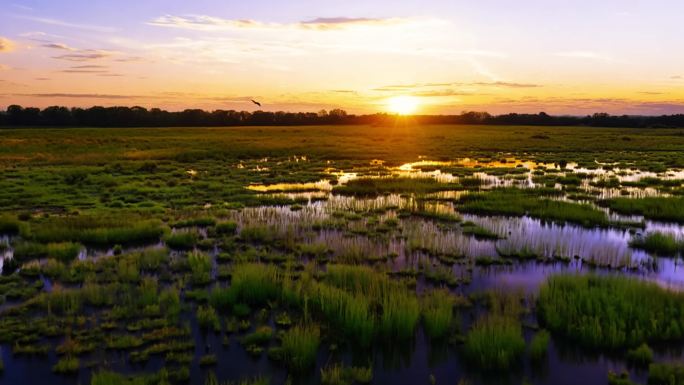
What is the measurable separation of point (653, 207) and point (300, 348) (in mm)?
20956

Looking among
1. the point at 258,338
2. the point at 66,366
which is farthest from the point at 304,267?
the point at 66,366

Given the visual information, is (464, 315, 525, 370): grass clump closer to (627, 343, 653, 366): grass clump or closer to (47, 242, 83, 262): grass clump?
(627, 343, 653, 366): grass clump

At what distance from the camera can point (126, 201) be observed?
2670 cm

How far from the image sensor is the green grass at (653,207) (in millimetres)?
21641

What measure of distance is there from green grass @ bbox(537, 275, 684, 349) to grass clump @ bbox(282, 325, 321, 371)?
518 centimetres

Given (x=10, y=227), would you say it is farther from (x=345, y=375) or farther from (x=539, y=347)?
(x=539, y=347)

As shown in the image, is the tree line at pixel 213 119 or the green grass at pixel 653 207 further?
the tree line at pixel 213 119

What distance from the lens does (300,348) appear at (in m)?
9.16

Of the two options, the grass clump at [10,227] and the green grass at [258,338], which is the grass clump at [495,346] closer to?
the green grass at [258,338]

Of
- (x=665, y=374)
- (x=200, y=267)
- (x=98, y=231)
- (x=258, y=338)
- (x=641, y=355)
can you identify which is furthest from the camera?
(x=98, y=231)

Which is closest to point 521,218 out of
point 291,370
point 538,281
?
point 538,281

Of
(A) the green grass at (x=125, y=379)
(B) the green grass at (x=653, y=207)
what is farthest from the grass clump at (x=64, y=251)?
(B) the green grass at (x=653, y=207)

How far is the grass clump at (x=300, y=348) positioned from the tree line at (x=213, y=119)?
485ft

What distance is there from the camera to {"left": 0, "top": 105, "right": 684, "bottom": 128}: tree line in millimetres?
140375
